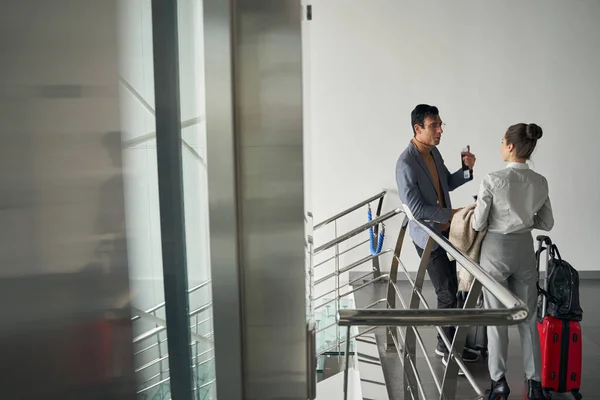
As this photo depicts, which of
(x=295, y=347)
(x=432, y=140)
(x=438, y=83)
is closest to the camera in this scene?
(x=295, y=347)

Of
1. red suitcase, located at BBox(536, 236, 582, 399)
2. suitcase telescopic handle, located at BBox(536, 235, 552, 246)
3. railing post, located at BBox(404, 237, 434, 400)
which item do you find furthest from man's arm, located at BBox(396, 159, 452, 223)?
red suitcase, located at BBox(536, 236, 582, 399)

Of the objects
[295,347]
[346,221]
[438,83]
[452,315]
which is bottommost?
[346,221]

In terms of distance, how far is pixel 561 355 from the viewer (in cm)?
209

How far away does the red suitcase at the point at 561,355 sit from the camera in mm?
2064

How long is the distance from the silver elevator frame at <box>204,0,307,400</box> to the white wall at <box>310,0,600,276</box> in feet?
11.6

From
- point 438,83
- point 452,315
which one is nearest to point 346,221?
point 438,83

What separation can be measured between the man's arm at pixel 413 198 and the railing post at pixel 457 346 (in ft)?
2.55

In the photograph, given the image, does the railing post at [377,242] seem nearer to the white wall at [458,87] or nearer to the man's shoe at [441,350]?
the white wall at [458,87]

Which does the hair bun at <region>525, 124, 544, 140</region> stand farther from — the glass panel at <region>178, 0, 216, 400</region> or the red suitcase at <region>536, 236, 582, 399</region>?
the glass panel at <region>178, 0, 216, 400</region>

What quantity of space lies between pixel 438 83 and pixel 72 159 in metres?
4.14

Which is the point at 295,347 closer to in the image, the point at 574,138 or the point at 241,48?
the point at 241,48

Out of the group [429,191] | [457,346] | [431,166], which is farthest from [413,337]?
[431,166]

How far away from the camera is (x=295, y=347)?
0.57 meters

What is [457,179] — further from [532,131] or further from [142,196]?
[142,196]
